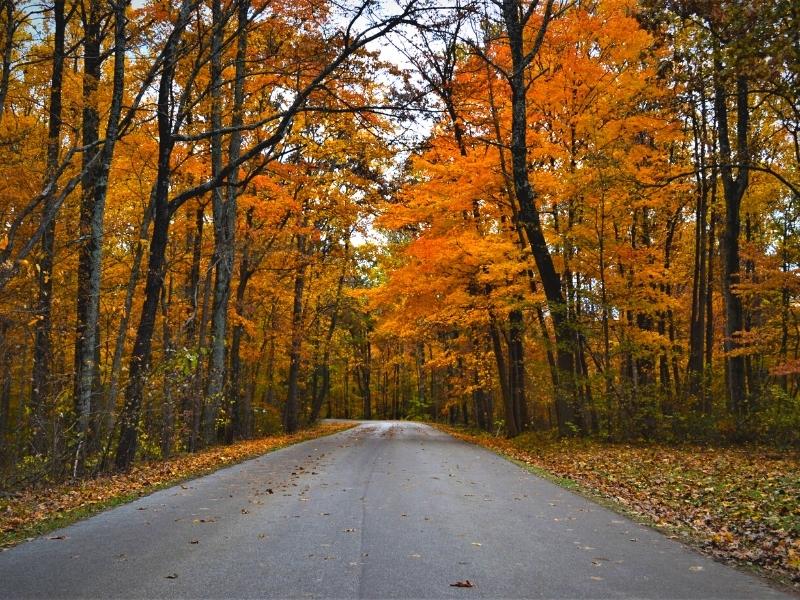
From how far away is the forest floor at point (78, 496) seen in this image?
6758 millimetres

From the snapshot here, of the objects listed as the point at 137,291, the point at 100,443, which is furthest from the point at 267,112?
the point at 100,443

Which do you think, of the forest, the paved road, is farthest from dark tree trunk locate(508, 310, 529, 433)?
the paved road

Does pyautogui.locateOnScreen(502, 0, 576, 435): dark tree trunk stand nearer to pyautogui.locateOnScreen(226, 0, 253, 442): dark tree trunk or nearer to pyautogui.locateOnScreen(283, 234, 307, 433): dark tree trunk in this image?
pyautogui.locateOnScreen(226, 0, 253, 442): dark tree trunk

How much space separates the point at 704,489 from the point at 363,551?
6.23m

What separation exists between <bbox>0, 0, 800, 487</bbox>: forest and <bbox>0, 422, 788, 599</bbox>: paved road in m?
3.71

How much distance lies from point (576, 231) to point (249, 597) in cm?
1402

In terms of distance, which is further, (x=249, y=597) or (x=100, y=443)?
(x=100, y=443)

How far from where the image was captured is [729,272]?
54.5 ft

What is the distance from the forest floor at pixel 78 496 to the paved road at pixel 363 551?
1.32ft

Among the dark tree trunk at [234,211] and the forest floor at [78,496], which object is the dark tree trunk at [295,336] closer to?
the dark tree trunk at [234,211]

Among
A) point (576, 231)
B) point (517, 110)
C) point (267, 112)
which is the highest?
point (267, 112)

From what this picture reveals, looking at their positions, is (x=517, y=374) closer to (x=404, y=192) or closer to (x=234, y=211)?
(x=404, y=192)

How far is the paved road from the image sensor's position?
14.7ft

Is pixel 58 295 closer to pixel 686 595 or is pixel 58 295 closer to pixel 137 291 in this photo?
pixel 137 291
